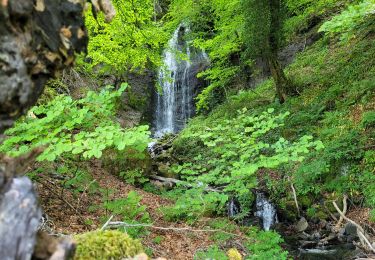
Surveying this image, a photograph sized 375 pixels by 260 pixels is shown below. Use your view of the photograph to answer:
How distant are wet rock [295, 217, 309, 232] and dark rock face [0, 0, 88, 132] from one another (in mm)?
7951

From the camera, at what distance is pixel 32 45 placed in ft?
7.02

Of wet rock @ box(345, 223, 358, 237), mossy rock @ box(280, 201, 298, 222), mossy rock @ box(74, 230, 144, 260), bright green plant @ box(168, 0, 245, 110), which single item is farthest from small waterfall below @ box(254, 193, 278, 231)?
mossy rock @ box(74, 230, 144, 260)

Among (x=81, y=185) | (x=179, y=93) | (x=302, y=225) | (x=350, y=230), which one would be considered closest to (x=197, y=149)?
(x=302, y=225)

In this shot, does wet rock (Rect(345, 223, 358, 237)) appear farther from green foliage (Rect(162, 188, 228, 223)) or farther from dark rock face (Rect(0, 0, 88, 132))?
dark rock face (Rect(0, 0, 88, 132))

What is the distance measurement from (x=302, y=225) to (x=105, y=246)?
24.4ft

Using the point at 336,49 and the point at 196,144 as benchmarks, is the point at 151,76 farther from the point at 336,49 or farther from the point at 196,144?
the point at 336,49

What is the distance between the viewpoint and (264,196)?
33.6ft

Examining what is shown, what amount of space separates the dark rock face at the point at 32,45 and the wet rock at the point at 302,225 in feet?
26.1

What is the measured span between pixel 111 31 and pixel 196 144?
18.6 ft

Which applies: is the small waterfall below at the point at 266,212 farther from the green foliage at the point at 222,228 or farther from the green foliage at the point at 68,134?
the green foliage at the point at 68,134

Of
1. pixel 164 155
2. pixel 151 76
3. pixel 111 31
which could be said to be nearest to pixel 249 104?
pixel 164 155

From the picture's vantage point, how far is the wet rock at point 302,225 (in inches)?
348

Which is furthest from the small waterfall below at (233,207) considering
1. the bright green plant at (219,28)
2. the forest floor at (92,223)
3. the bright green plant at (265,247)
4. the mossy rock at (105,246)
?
the mossy rock at (105,246)

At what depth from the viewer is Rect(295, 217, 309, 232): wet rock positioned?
8.84 meters
